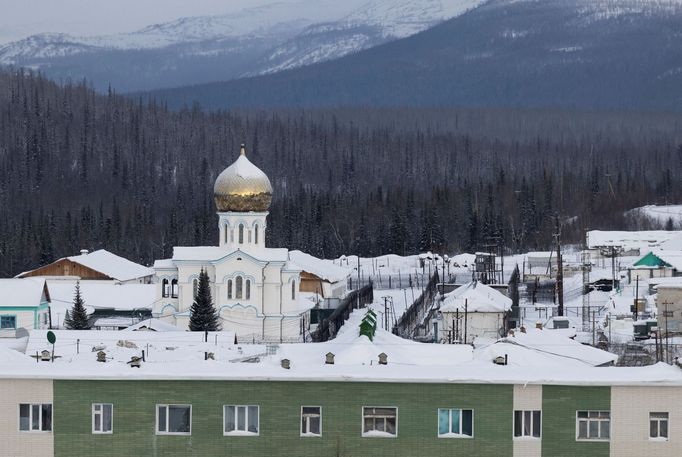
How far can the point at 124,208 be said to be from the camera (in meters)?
140

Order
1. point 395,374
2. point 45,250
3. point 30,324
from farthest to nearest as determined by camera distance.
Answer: point 45,250 → point 30,324 → point 395,374

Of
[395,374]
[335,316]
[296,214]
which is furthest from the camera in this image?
[296,214]

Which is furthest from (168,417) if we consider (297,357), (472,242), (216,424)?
(472,242)

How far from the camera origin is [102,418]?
23844 mm

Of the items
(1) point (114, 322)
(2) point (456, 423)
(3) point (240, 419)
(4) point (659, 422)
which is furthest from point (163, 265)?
(4) point (659, 422)

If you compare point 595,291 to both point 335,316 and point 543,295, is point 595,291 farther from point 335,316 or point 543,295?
point 335,316

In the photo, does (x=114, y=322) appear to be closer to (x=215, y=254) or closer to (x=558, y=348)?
(x=215, y=254)

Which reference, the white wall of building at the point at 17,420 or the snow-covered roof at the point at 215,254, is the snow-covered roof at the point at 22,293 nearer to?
the snow-covered roof at the point at 215,254

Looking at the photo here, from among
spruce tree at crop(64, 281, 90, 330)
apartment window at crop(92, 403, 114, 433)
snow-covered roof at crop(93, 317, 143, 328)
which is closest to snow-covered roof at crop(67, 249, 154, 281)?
snow-covered roof at crop(93, 317, 143, 328)

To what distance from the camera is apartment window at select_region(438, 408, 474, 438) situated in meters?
23.6

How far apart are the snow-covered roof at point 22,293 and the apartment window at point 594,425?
32334mm

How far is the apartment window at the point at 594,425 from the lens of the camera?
23547 millimetres

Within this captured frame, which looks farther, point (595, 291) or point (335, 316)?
point (595, 291)

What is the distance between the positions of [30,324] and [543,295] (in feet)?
80.8
